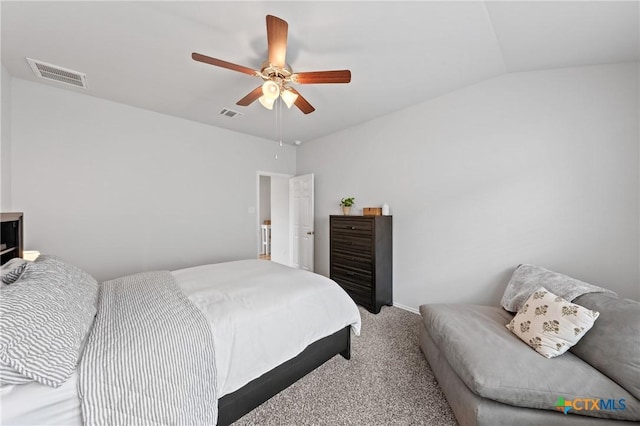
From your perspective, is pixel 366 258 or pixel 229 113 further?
pixel 229 113

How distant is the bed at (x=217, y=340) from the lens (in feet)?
2.82

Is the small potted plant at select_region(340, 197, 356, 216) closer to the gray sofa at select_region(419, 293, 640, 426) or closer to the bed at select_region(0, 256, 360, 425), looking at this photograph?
the bed at select_region(0, 256, 360, 425)

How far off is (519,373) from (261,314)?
57.4 inches

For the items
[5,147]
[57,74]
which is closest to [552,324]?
[57,74]

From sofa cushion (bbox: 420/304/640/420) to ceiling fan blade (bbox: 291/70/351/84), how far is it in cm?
201

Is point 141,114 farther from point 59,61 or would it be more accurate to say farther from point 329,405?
point 329,405

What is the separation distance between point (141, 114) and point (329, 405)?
3848 millimetres

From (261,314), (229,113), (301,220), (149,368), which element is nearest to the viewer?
(149,368)

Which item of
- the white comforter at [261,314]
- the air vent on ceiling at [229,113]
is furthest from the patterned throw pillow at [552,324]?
the air vent on ceiling at [229,113]

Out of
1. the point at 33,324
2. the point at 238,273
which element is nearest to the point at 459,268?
the point at 238,273

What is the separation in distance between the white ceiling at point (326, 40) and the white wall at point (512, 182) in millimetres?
240

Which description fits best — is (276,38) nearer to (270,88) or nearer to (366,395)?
(270,88)

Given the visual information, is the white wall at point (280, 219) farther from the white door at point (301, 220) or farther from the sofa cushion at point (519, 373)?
the sofa cushion at point (519, 373)

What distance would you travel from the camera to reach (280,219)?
5.06 m
